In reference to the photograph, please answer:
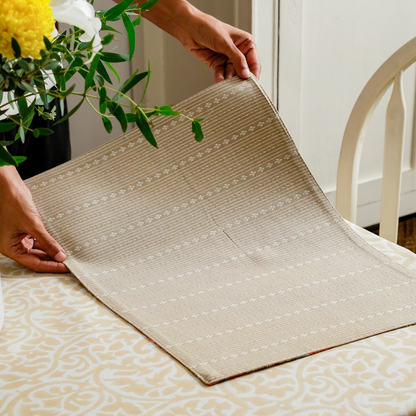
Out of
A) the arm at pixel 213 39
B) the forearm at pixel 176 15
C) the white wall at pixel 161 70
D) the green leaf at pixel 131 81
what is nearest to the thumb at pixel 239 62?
the arm at pixel 213 39

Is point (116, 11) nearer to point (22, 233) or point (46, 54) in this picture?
point (46, 54)

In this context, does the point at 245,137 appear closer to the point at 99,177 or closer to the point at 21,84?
the point at 99,177

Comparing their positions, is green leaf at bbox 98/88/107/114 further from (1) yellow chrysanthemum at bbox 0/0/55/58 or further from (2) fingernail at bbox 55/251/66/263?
(2) fingernail at bbox 55/251/66/263

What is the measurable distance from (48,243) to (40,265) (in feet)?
0.10

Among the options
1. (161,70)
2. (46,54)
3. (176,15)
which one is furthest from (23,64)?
(161,70)

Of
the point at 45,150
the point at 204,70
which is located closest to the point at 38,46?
the point at 45,150

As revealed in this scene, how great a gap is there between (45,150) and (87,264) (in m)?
0.78

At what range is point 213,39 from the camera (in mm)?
915

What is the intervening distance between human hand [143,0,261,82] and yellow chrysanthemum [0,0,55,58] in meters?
0.55

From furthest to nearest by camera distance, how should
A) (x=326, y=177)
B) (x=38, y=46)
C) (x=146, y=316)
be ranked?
(x=326, y=177) < (x=146, y=316) < (x=38, y=46)

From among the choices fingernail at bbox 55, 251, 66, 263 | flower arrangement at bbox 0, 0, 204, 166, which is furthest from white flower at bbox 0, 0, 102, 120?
fingernail at bbox 55, 251, 66, 263

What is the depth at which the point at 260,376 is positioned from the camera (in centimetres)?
49

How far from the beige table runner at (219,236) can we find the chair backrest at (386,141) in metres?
0.14

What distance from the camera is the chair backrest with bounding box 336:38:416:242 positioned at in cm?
87
